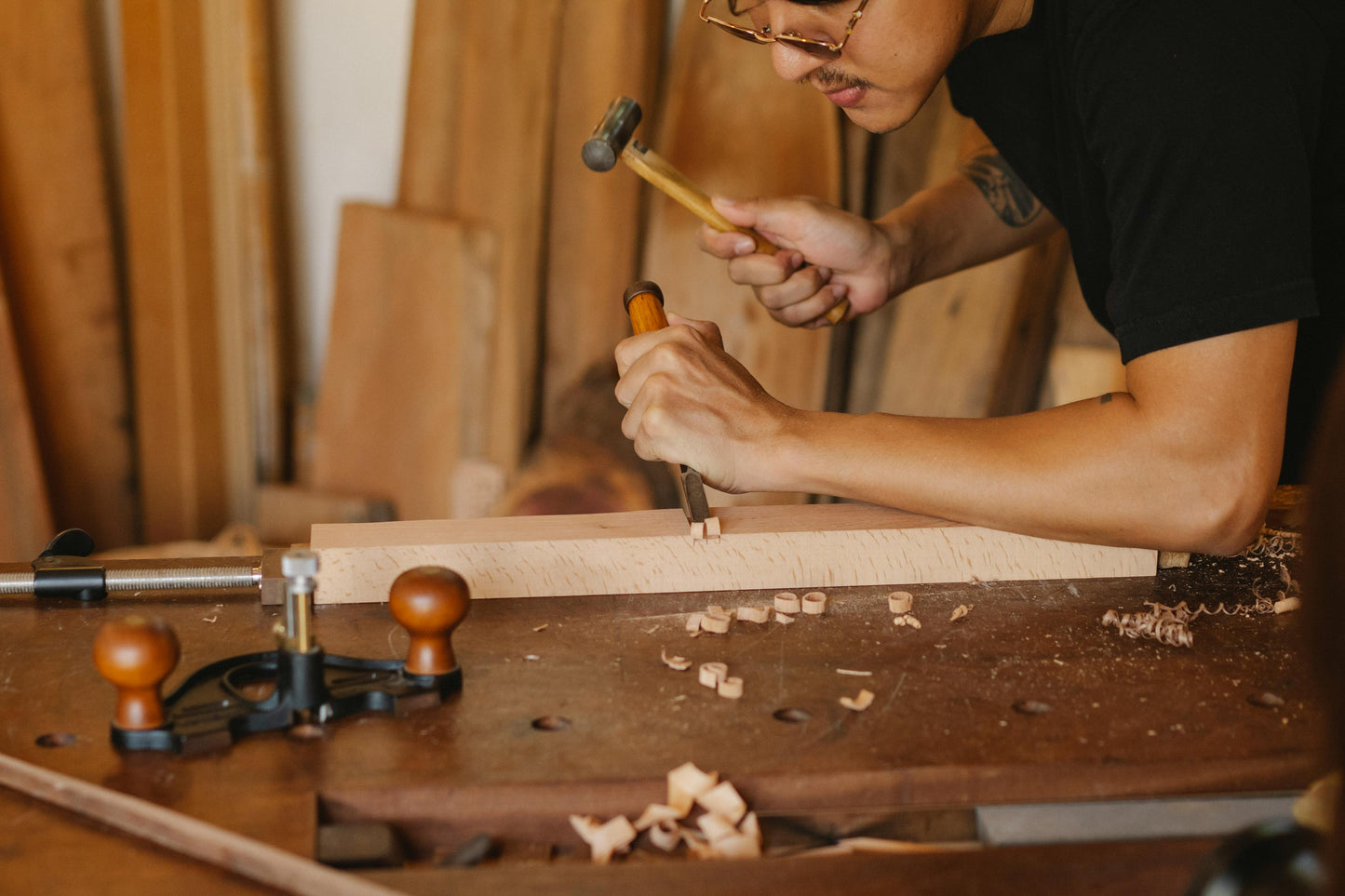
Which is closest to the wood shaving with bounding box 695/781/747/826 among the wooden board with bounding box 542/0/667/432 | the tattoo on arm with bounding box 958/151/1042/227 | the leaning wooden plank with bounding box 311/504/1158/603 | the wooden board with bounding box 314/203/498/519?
the leaning wooden plank with bounding box 311/504/1158/603

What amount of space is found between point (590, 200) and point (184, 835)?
2379mm

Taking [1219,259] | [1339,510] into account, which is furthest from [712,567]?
[1339,510]

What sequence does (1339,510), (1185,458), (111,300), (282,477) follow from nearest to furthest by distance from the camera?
1. (1339,510)
2. (1185,458)
3. (111,300)
4. (282,477)

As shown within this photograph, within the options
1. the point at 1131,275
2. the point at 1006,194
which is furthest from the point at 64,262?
the point at 1131,275

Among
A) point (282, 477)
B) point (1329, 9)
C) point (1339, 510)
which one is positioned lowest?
point (282, 477)

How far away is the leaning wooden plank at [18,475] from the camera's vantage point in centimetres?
276

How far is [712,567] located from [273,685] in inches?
21.6

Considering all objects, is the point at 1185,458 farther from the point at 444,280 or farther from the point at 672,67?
the point at 444,280

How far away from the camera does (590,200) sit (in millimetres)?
3066

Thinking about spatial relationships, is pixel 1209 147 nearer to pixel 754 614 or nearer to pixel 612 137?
pixel 754 614

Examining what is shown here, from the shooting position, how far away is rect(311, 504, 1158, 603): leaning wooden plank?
1397mm

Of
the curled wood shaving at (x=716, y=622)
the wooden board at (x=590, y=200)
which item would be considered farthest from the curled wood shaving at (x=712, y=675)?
the wooden board at (x=590, y=200)

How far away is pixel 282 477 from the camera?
11.6 ft

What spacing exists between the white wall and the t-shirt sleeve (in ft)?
8.05
